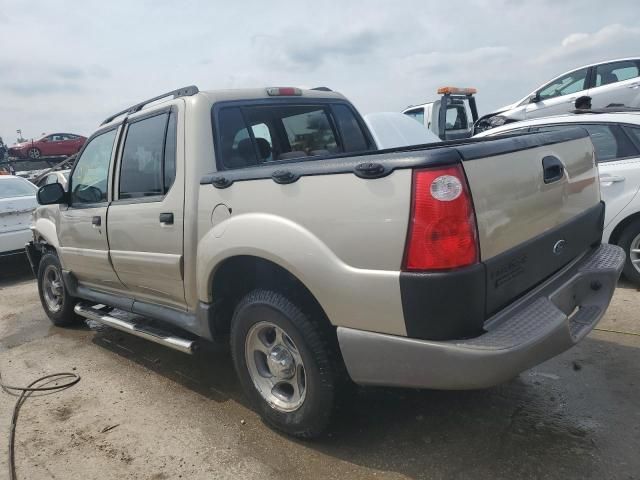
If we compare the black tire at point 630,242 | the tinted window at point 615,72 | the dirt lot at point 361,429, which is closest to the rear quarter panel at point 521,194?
the dirt lot at point 361,429

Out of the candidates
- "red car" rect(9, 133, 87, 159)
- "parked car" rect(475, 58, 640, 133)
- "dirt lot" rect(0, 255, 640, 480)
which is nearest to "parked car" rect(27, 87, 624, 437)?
"dirt lot" rect(0, 255, 640, 480)

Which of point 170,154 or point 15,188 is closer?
point 170,154

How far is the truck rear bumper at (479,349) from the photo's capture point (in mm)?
→ 2043

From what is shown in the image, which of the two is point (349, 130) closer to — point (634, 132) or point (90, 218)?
point (90, 218)

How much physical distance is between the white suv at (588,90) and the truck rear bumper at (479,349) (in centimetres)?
855

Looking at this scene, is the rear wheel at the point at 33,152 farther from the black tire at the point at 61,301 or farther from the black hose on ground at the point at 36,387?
the black hose on ground at the point at 36,387

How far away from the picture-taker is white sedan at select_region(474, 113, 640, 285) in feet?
15.6

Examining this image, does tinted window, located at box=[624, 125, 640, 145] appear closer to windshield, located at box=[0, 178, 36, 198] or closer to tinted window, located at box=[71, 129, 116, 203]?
tinted window, located at box=[71, 129, 116, 203]

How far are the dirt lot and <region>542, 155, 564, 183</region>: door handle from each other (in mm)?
1314

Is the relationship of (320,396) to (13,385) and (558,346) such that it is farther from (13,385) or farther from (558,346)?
(13,385)

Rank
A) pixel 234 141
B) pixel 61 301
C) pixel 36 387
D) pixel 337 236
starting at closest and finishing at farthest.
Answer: pixel 337 236 < pixel 234 141 < pixel 36 387 < pixel 61 301

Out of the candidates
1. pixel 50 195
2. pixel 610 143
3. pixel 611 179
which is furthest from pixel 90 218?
pixel 610 143

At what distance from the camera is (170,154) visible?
3279mm

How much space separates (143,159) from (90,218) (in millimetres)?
852
